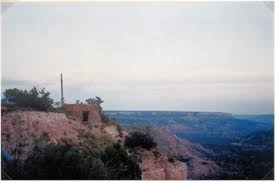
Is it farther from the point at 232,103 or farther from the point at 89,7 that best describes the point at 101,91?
the point at 232,103

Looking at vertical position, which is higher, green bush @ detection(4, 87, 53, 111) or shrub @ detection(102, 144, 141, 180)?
green bush @ detection(4, 87, 53, 111)

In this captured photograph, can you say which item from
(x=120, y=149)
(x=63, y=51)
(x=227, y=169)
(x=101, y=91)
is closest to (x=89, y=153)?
(x=120, y=149)

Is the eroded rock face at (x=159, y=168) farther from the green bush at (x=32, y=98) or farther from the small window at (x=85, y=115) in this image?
the green bush at (x=32, y=98)

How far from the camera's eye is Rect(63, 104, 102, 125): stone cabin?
536 cm

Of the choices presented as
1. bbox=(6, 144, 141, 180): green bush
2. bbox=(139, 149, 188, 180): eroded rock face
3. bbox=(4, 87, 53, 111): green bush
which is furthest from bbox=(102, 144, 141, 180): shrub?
bbox=(4, 87, 53, 111): green bush

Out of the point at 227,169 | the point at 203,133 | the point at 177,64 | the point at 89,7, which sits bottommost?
the point at 227,169

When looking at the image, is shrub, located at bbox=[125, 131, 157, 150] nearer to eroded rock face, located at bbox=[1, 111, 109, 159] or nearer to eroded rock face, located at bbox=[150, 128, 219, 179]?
eroded rock face, located at bbox=[150, 128, 219, 179]

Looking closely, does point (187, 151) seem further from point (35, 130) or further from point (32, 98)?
point (32, 98)

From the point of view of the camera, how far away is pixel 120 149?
17.5ft

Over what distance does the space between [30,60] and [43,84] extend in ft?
1.01

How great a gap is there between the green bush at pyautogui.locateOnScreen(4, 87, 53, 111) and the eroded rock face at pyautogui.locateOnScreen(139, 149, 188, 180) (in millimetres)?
1223

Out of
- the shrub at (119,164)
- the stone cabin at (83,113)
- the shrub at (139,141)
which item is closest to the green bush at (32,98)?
the stone cabin at (83,113)

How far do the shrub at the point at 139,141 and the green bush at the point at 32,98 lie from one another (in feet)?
3.23

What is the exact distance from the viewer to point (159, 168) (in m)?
5.34
